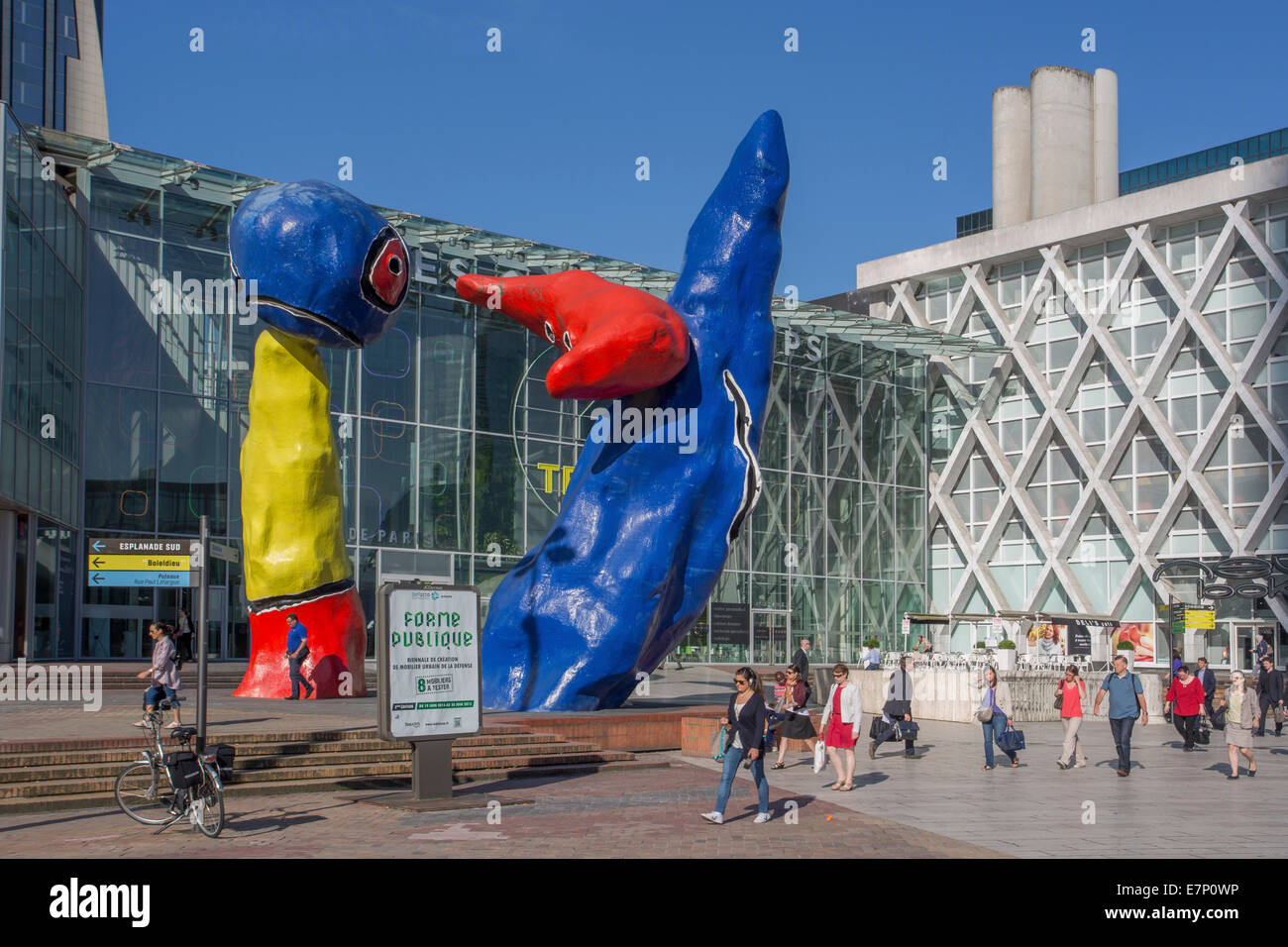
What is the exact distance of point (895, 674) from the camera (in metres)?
21.1

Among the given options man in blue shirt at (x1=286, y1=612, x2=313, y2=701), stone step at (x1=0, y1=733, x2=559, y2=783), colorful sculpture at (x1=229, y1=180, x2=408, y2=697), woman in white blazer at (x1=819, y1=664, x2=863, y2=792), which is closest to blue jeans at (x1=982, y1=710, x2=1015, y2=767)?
woman in white blazer at (x1=819, y1=664, x2=863, y2=792)

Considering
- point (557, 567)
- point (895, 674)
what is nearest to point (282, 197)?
point (557, 567)

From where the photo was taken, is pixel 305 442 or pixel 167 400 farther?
pixel 167 400

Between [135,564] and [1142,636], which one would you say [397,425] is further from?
[1142,636]

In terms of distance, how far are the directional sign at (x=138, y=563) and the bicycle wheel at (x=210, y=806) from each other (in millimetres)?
23254

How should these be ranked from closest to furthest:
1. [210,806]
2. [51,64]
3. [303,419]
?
[210,806] → [303,419] → [51,64]

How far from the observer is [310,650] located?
2261 cm

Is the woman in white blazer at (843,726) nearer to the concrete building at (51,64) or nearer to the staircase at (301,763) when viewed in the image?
the staircase at (301,763)

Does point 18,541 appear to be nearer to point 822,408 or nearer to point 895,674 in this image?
point 895,674

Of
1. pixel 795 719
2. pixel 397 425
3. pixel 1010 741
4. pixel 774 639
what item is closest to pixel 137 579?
pixel 397 425

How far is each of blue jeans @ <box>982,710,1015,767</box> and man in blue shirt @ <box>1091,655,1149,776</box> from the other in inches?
51.8

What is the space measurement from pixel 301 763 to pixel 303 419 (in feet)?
27.5

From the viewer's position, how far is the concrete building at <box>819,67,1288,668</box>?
47.1 metres
